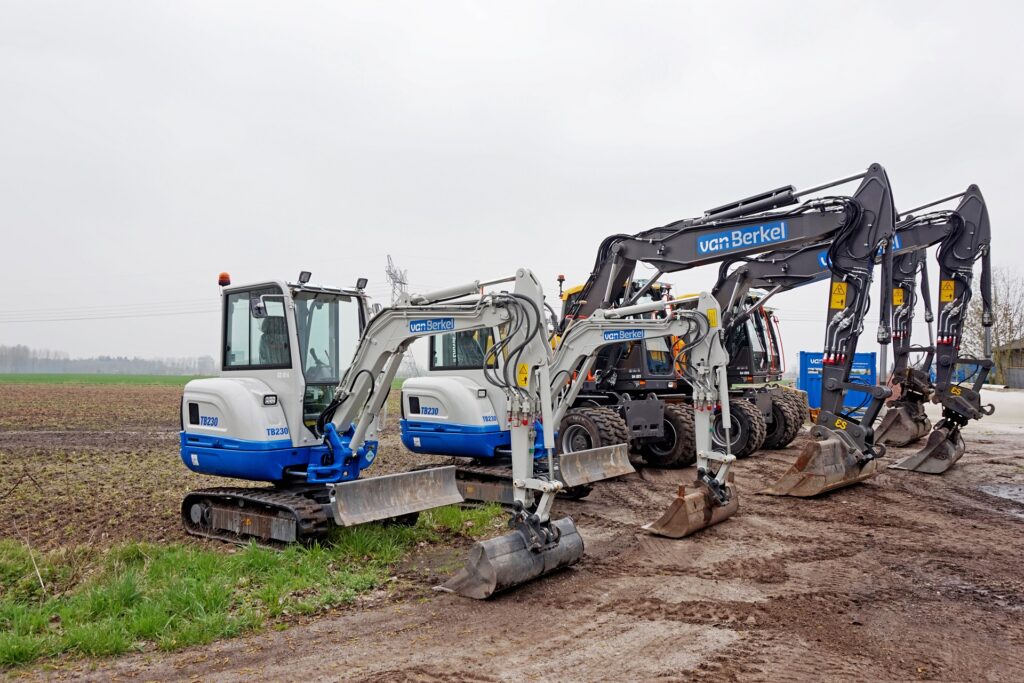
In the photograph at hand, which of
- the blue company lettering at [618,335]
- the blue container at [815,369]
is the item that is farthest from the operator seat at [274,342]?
the blue container at [815,369]

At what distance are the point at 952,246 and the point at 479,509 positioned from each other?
334 inches

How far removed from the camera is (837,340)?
9.66m

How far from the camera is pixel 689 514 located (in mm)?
7617

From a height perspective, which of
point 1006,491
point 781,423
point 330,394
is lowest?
point 1006,491

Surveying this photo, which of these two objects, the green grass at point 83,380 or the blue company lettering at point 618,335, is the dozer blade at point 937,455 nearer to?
the blue company lettering at point 618,335

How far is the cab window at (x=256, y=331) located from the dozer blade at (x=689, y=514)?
13.4 feet

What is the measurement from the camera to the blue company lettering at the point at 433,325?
7.11 metres

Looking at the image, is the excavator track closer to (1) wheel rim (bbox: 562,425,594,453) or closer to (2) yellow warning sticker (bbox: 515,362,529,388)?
(2) yellow warning sticker (bbox: 515,362,529,388)

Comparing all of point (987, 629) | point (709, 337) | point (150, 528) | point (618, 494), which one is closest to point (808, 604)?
point (987, 629)

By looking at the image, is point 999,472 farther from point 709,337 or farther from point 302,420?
point 302,420

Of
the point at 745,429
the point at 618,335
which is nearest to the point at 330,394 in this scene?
the point at 618,335

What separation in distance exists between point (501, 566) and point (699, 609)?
145cm

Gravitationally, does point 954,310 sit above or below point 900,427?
above

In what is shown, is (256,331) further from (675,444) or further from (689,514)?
(675,444)
